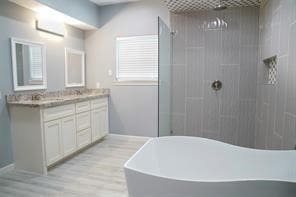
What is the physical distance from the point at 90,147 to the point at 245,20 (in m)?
3.44

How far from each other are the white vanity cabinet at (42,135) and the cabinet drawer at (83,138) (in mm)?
78

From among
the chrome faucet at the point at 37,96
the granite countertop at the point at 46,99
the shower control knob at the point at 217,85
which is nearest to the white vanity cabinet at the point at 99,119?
the granite countertop at the point at 46,99

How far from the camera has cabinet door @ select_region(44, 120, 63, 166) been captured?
2664mm

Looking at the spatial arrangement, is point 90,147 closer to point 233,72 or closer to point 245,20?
point 233,72

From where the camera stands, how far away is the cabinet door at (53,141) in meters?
2.66

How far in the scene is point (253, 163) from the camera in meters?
1.88

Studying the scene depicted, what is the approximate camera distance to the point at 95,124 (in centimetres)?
378

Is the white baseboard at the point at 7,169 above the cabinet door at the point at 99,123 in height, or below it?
below

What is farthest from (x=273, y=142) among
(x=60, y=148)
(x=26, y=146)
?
(x=26, y=146)

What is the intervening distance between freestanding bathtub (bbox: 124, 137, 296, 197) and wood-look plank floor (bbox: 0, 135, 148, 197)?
67 cm

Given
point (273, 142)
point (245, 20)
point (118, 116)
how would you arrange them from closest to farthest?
point (273, 142), point (245, 20), point (118, 116)

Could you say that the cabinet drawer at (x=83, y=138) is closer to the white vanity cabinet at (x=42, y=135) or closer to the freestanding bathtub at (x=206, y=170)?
the white vanity cabinet at (x=42, y=135)

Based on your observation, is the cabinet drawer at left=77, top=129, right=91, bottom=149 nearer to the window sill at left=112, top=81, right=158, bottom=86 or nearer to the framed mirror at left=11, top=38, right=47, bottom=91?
the framed mirror at left=11, top=38, right=47, bottom=91

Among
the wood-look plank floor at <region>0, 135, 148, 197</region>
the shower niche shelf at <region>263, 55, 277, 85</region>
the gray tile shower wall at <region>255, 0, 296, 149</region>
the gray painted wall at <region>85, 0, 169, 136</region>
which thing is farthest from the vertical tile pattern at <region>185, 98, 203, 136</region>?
the wood-look plank floor at <region>0, 135, 148, 197</region>
